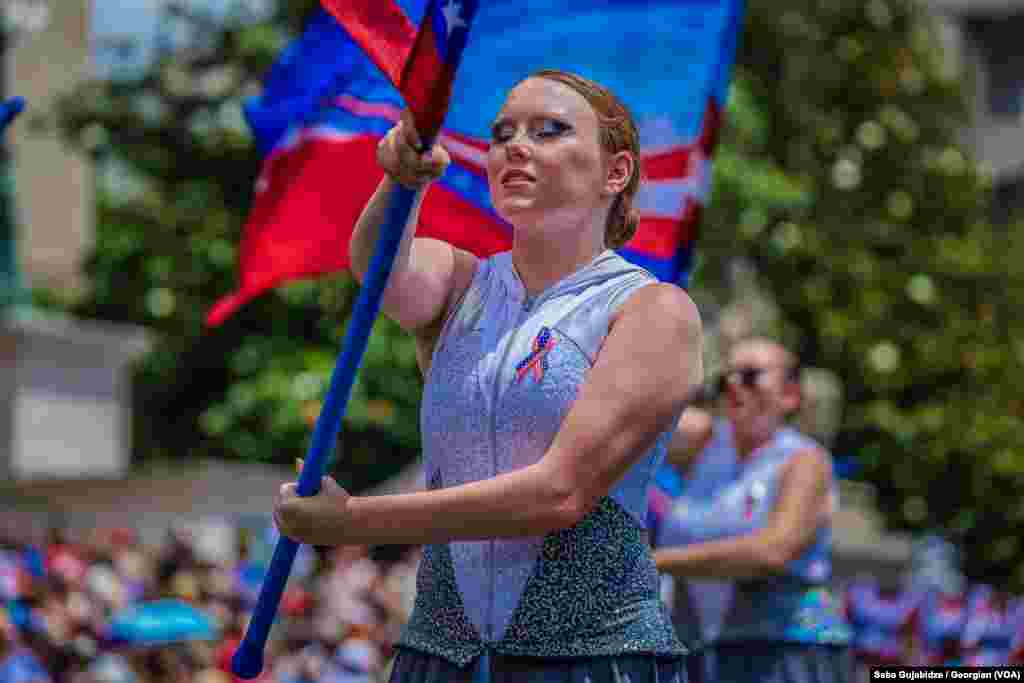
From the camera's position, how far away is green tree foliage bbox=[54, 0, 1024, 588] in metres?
20.0

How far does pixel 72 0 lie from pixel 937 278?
10.9 m

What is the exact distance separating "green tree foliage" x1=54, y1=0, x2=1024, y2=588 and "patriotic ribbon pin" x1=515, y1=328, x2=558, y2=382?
15.9m

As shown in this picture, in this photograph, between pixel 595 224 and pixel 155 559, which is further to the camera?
pixel 155 559

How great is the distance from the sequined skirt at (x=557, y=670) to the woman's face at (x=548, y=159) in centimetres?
69

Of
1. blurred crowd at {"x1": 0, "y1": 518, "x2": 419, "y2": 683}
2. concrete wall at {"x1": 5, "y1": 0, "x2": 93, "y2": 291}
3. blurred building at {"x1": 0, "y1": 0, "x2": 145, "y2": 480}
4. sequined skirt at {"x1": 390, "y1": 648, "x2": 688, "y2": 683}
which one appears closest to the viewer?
sequined skirt at {"x1": 390, "y1": 648, "x2": 688, "y2": 683}

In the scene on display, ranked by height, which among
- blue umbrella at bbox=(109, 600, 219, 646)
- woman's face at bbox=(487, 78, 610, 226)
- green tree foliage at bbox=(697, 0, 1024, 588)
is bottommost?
woman's face at bbox=(487, 78, 610, 226)

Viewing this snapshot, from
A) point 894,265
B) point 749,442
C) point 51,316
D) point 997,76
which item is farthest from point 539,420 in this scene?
point 997,76

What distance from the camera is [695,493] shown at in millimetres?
5773

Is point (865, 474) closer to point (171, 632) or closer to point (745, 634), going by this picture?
point (171, 632)

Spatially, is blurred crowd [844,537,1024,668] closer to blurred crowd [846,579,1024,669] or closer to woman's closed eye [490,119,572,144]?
blurred crowd [846,579,1024,669]

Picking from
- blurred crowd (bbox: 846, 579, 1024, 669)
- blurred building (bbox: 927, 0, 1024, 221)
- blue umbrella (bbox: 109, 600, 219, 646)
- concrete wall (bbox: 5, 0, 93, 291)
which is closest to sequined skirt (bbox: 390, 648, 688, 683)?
blurred crowd (bbox: 846, 579, 1024, 669)

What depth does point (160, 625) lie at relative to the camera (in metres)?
10.7

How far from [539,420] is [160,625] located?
8015 mm

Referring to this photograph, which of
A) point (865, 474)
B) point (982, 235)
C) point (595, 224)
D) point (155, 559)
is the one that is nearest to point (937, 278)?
point (982, 235)
